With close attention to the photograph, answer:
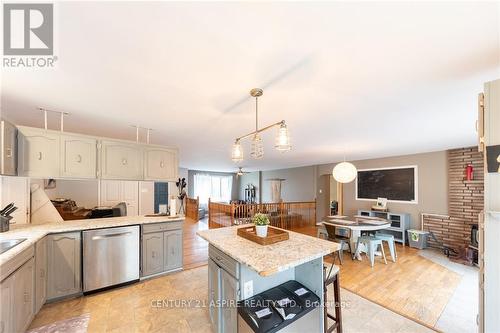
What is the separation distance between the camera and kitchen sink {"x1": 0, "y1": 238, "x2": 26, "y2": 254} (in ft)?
5.85

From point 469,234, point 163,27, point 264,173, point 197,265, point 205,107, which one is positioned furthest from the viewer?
point 264,173

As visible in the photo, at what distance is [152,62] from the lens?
1401 mm

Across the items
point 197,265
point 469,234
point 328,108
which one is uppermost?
point 328,108

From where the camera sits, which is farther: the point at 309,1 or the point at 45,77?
the point at 45,77

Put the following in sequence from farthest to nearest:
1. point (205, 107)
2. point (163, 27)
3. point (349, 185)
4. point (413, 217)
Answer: point (349, 185)
point (413, 217)
point (205, 107)
point (163, 27)

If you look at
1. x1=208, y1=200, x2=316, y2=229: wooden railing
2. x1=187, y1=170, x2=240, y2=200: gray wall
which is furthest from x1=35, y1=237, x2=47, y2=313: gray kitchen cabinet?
x1=187, y1=170, x2=240, y2=200: gray wall

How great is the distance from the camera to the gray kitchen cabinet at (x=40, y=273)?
212 centimetres

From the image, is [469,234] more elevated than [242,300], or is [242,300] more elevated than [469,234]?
[242,300]

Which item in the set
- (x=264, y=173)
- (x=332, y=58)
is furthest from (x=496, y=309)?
(x=264, y=173)

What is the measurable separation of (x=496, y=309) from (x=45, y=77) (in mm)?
3618

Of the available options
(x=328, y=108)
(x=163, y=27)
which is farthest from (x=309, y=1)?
(x=328, y=108)

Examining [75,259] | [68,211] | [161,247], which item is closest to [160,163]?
[161,247]

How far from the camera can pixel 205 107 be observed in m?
2.22

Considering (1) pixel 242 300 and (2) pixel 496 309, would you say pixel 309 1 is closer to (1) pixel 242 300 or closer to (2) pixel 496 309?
(1) pixel 242 300
